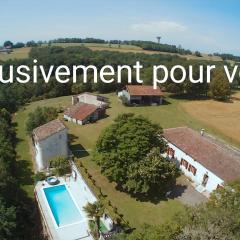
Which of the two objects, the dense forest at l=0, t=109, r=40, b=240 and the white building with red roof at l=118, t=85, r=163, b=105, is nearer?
the dense forest at l=0, t=109, r=40, b=240

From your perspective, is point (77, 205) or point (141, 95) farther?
point (141, 95)

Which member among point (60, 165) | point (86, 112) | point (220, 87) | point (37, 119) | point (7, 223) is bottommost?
point (60, 165)

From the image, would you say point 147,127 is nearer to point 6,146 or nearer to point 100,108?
point 6,146

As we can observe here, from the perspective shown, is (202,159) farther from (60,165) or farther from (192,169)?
(60,165)

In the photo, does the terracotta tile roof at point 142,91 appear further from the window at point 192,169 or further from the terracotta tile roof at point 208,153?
the window at point 192,169

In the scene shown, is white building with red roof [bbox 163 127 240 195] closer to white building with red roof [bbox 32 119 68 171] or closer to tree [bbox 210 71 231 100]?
white building with red roof [bbox 32 119 68 171]

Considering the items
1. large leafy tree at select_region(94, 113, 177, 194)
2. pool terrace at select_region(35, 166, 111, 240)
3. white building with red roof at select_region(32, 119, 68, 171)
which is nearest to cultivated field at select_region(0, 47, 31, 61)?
white building with red roof at select_region(32, 119, 68, 171)

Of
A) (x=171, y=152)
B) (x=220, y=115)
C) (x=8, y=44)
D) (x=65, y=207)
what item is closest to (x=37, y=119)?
(x=65, y=207)
